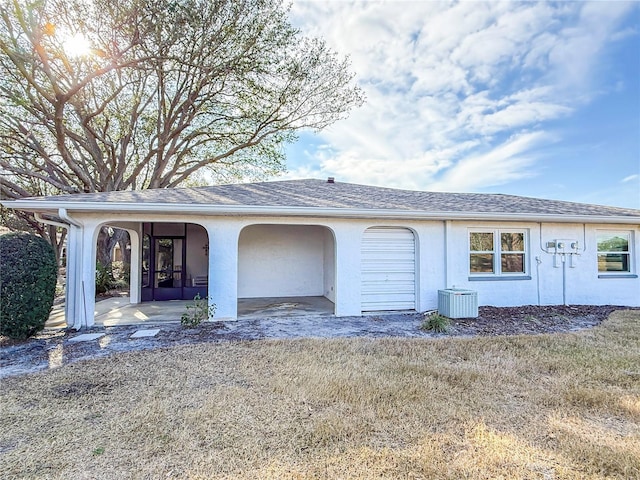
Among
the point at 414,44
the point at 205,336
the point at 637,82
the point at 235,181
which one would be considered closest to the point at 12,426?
the point at 205,336

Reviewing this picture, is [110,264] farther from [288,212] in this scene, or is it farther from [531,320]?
[531,320]

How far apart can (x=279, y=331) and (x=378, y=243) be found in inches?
144

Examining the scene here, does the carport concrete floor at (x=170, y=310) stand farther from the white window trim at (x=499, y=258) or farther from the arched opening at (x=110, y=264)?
the white window trim at (x=499, y=258)

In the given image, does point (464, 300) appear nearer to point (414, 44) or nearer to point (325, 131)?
point (414, 44)

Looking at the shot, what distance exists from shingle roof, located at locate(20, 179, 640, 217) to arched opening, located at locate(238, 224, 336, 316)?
6.40 feet

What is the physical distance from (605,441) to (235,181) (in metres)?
18.9

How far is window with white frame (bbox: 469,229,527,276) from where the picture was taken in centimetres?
964

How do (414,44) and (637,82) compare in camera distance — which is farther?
(637,82)

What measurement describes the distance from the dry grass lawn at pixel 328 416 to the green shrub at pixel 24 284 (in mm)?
2051

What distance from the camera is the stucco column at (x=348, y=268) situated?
8.74m

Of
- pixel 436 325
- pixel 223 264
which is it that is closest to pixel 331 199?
pixel 223 264

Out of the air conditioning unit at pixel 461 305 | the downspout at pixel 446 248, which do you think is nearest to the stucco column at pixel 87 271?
the air conditioning unit at pixel 461 305

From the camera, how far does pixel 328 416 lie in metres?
3.62

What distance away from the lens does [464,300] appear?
8398 millimetres
